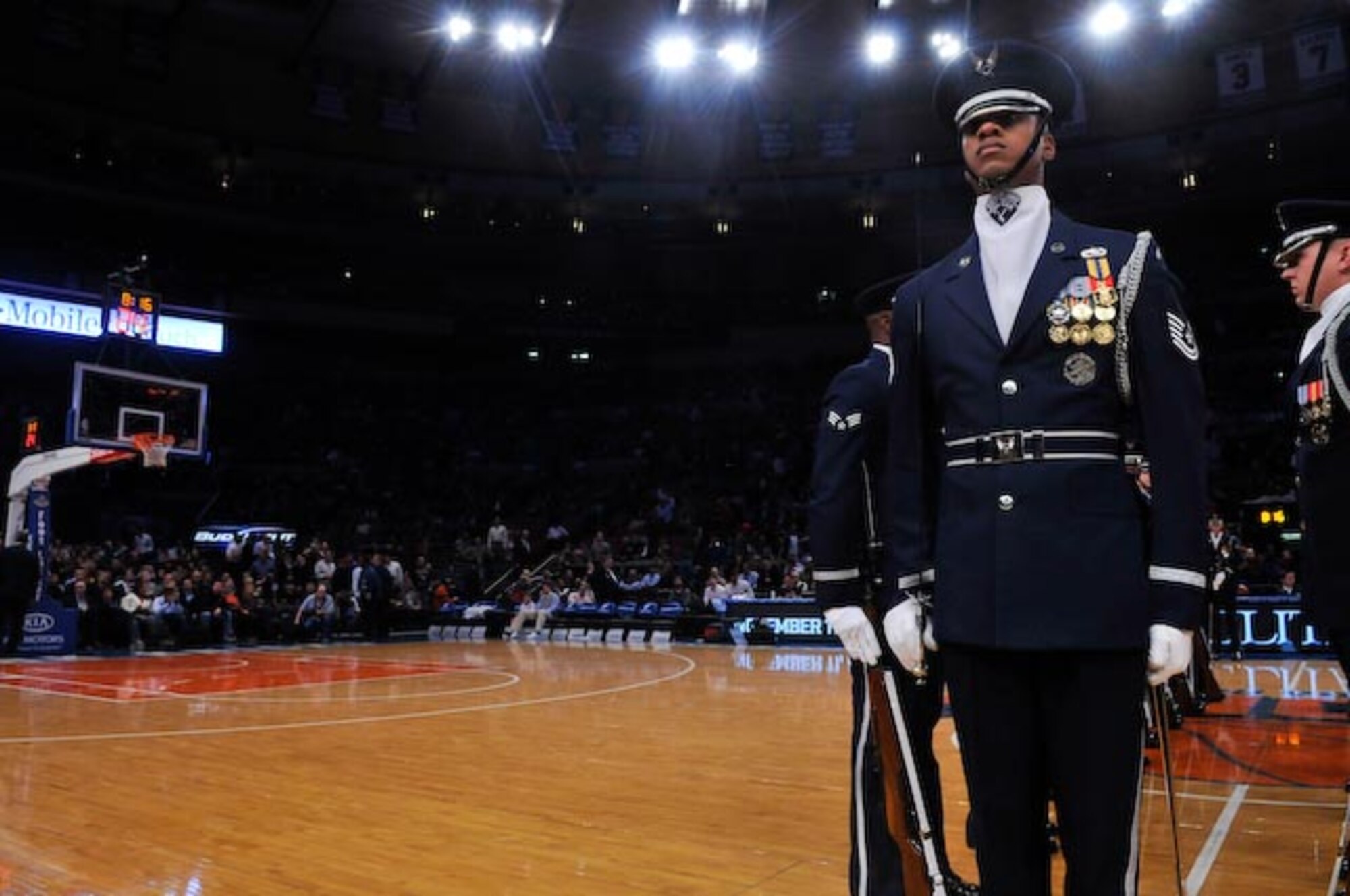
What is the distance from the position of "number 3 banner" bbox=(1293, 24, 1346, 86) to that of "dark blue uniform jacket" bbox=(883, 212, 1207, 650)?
22669 millimetres

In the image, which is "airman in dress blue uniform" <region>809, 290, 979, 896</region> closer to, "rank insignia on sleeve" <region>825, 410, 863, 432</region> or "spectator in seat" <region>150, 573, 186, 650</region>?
"rank insignia on sleeve" <region>825, 410, 863, 432</region>

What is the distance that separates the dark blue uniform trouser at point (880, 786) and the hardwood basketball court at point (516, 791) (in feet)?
1.61

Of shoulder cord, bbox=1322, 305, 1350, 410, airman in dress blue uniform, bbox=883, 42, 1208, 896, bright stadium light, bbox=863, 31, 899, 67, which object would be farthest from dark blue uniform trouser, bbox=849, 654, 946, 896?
bright stadium light, bbox=863, 31, 899, 67

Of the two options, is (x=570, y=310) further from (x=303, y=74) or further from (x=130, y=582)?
(x=130, y=582)

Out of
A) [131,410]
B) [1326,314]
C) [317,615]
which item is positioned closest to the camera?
[1326,314]

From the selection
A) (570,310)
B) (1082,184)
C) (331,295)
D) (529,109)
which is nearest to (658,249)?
(570,310)

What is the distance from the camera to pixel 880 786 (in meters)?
3.04

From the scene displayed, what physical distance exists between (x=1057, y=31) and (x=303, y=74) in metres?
17.4

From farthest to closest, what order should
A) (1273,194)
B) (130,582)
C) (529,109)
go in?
1. (529,109)
2. (1273,194)
3. (130,582)

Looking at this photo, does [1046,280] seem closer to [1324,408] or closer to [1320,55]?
[1324,408]

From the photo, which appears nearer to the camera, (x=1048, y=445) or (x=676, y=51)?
(x=1048, y=445)

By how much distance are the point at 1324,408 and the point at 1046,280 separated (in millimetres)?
Answer: 1652

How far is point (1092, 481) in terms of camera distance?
1973 mm

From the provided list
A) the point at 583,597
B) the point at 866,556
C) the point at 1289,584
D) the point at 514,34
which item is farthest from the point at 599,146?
the point at 866,556
